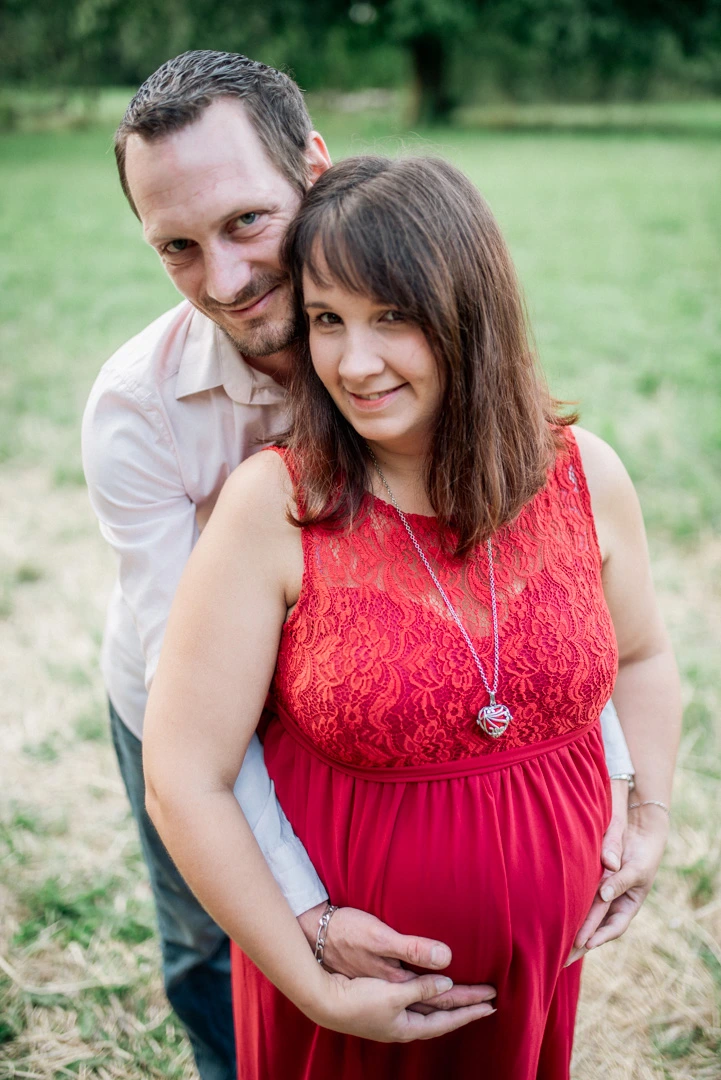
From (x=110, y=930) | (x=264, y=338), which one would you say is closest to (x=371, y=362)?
(x=264, y=338)

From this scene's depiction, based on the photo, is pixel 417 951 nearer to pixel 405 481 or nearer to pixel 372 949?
pixel 372 949

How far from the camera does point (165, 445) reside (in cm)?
189

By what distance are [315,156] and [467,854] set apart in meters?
1.49

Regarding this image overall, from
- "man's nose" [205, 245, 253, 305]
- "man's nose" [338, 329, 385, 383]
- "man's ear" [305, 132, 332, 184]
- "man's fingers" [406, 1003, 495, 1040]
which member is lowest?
"man's fingers" [406, 1003, 495, 1040]

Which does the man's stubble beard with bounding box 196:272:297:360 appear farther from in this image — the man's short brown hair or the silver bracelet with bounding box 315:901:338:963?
the silver bracelet with bounding box 315:901:338:963

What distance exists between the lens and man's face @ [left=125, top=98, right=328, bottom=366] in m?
1.72

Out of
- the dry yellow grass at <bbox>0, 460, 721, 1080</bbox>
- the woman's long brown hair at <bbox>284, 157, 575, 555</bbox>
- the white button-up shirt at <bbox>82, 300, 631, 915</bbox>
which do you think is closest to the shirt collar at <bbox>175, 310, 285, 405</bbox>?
the white button-up shirt at <bbox>82, 300, 631, 915</bbox>

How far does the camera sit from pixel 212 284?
5.86ft

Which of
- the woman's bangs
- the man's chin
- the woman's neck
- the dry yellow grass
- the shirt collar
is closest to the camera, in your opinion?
the woman's bangs

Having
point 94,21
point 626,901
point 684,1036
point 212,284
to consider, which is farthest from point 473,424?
point 94,21

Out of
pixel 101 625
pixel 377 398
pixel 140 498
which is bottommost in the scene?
pixel 101 625

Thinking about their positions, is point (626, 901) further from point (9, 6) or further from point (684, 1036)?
point (9, 6)

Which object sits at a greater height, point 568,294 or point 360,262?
point 360,262

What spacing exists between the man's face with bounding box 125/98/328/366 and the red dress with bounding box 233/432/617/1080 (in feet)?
1.67
